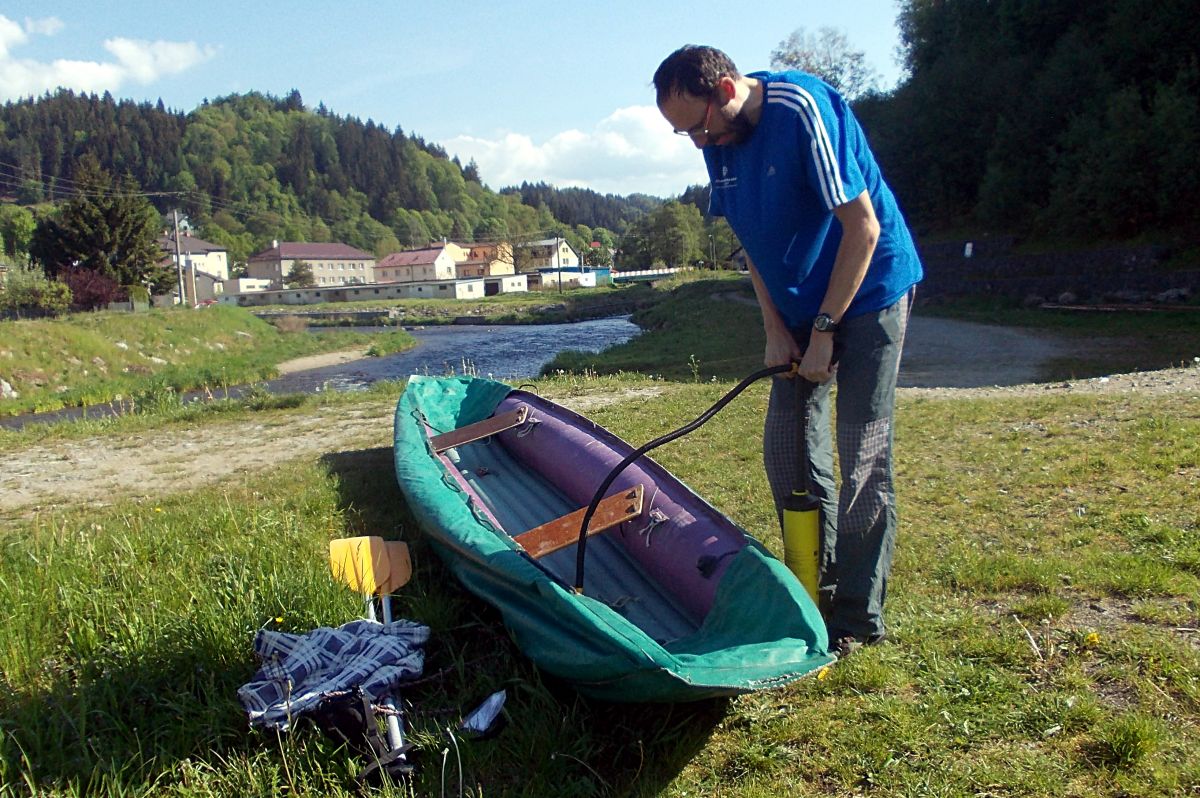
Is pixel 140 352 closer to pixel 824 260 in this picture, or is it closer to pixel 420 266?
pixel 824 260

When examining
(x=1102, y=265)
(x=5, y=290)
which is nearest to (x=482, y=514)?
(x=1102, y=265)

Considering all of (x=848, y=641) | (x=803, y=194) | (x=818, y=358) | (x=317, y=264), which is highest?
(x=317, y=264)

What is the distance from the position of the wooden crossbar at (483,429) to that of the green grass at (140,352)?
14.8m

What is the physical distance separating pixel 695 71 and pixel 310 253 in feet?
373

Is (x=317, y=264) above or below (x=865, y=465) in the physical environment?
above

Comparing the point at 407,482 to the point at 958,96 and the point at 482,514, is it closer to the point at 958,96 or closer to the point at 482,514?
the point at 482,514

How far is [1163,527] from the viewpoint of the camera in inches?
155

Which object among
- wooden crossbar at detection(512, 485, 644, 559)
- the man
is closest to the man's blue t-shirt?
the man

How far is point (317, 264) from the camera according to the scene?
107875 millimetres

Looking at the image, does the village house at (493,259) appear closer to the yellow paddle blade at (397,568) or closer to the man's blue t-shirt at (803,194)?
the yellow paddle blade at (397,568)

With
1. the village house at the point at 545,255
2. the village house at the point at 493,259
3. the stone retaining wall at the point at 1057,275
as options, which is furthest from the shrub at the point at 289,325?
the village house at the point at 545,255

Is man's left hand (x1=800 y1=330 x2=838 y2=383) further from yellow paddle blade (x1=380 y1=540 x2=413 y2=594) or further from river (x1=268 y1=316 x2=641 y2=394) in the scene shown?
river (x1=268 y1=316 x2=641 y2=394)

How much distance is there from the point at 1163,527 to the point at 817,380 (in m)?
2.20

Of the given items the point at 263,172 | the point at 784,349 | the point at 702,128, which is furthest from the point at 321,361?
the point at 263,172
